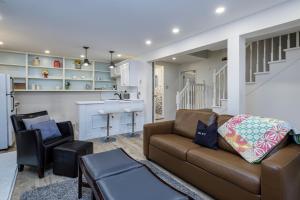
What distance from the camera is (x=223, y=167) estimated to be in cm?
186

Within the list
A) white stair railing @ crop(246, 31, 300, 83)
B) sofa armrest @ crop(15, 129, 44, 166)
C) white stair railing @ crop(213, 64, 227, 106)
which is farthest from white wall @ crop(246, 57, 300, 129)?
sofa armrest @ crop(15, 129, 44, 166)

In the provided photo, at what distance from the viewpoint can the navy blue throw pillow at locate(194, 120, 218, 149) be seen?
2.38m

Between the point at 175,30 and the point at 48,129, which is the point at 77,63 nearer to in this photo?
the point at 48,129

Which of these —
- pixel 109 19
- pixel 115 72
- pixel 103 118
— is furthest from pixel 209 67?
pixel 109 19

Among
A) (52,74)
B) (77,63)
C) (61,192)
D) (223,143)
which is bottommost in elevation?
(61,192)

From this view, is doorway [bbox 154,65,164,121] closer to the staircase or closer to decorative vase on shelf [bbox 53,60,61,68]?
the staircase

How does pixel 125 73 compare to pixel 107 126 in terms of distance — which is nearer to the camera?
pixel 107 126

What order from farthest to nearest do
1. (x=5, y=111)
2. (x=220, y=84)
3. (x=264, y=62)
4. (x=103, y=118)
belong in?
(x=103, y=118), (x=220, y=84), (x=264, y=62), (x=5, y=111)

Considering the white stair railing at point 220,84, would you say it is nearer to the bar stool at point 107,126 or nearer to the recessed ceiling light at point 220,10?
the recessed ceiling light at point 220,10

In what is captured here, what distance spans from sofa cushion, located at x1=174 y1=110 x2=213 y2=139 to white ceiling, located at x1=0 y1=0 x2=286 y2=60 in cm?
164

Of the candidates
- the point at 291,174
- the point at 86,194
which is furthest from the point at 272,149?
the point at 86,194

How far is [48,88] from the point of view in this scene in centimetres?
596

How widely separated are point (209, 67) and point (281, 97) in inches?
112

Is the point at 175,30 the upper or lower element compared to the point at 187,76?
upper
